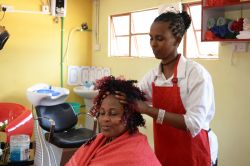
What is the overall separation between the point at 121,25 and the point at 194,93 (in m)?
3.06

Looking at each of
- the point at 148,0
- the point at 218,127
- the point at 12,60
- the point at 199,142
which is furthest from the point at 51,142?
the point at 199,142

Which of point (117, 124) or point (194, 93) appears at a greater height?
point (194, 93)

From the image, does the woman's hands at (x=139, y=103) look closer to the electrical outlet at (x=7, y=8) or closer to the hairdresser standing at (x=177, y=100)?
the hairdresser standing at (x=177, y=100)

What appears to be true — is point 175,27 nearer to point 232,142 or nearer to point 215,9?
point 215,9

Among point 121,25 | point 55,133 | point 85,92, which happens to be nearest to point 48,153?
point 55,133

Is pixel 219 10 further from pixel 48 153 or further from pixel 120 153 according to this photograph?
pixel 48 153

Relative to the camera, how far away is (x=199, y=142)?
1365 mm

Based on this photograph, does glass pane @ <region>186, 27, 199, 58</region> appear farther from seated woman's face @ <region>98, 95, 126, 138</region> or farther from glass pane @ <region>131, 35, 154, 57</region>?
seated woman's face @ <region>98, 95, 126, 138</region>

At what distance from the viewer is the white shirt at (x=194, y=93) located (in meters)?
1.23

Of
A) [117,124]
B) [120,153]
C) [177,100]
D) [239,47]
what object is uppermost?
[239,47]

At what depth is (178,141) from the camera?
138cm

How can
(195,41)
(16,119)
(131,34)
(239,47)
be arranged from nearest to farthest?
(239,47) → (16,119) → (195,41) → (131,34)

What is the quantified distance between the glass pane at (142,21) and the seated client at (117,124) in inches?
94.1

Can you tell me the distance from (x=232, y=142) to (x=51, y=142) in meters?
1.72
